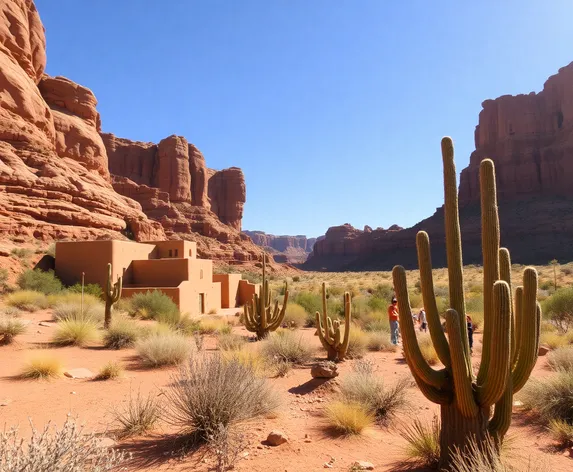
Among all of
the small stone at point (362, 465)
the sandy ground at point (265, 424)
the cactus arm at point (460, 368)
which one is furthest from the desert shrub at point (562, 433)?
the small stone at point (362, 465)

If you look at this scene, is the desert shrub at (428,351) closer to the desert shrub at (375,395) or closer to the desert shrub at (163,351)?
the desert shrub at (375,395)

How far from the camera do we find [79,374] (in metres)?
8.56

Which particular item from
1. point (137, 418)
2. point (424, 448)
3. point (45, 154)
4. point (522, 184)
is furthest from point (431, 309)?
point (522, 184)

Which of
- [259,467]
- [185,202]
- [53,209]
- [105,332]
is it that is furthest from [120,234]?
[185,202]

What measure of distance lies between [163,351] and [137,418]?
409 centimetres

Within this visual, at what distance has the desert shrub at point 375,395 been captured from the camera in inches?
266

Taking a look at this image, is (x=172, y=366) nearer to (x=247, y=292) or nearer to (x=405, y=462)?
(x=405, y=462)

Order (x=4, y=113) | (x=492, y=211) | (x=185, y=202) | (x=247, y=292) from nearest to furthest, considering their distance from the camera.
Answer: (x=492, y=211), (x=247, y=292), (x=4, y=113), (x=185, y=202)

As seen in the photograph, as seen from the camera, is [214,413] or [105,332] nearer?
[214,413]

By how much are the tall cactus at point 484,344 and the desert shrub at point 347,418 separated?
62.3 inches

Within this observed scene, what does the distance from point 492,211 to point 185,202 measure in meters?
83.5

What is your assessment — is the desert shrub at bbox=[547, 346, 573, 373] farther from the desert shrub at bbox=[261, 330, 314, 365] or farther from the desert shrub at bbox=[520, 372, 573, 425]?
the desert shrub at bbox=[261, 330, 314, 365]

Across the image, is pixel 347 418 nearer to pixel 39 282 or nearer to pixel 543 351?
pixel 543 351

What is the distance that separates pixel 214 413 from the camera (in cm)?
526
